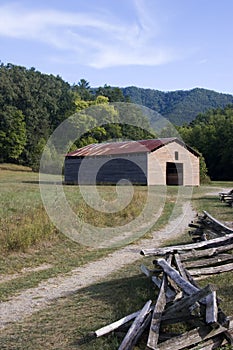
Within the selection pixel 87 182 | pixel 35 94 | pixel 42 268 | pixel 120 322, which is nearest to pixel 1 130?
pixel 35 94

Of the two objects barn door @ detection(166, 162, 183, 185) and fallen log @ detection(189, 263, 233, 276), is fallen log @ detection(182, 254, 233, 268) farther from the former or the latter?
barn door @ detection(166, 162, 183, 185)

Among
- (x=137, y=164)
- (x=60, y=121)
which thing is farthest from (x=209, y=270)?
(x=60, y=121)

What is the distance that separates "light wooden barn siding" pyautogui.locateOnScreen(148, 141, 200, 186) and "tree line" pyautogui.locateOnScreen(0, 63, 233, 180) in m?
16.5

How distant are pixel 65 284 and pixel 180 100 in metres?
150

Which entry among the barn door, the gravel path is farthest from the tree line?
the gravel path

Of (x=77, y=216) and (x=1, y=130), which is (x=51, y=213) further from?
(x=1, y=130)

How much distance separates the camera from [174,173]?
138 ft

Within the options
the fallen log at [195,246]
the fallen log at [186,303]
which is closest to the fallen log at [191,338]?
the fallen log at [186,303]

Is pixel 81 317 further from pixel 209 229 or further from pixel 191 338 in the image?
pixel 209 229

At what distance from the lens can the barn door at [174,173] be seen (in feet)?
134

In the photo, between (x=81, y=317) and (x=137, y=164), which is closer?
(x=81, y=317)

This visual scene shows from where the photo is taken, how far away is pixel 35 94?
87875 millimetres

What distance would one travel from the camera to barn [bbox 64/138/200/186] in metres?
36.5

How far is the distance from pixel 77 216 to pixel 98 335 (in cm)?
968
